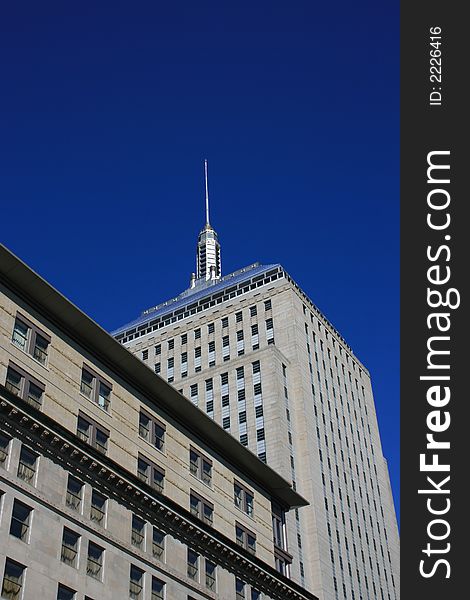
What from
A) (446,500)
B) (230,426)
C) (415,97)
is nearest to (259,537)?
(446,500)

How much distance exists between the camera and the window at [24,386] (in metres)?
44.0

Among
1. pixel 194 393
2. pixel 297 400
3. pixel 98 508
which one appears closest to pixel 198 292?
pixel 194 393

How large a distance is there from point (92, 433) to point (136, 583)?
8.59m

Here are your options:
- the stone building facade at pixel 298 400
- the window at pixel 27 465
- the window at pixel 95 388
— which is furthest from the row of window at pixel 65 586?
the stone building facade at pixel 298 400

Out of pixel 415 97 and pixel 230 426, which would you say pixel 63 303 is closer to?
pixel 415 97

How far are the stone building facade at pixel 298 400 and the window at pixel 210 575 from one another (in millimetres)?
36645

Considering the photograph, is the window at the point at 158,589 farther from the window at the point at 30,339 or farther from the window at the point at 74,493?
the window at the point at 30,339

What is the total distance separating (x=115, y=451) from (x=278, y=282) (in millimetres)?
71175

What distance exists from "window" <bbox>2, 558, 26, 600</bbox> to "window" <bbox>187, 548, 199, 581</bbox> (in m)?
14.8

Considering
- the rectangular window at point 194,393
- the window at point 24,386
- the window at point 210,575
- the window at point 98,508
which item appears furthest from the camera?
the rectangular window at point 194,393

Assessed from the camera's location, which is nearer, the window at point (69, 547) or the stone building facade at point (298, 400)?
the window at point (69, 547)

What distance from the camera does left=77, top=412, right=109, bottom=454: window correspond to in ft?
156

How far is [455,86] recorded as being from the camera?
36375 millimetres

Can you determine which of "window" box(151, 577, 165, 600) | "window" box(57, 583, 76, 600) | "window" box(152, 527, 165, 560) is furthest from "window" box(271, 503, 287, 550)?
"window" box(57, 583, 76, 600)
